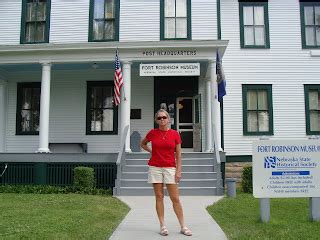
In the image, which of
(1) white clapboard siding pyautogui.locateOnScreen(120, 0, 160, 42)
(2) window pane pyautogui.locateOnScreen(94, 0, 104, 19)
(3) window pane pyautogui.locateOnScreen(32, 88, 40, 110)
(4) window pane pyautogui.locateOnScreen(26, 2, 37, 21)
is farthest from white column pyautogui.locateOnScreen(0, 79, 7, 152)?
(1) white clapboard siding pyautogui.locateOnScreen(120, 0, 160, 42)

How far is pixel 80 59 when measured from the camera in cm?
1430

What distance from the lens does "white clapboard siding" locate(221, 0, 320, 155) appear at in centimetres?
1591

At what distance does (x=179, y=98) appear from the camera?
16438 mm

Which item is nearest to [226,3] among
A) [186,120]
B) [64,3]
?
[186,120]

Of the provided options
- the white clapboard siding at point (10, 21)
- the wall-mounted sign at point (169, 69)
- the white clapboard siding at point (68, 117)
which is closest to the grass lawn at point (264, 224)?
the wall-mounted sign at point (169, 69)

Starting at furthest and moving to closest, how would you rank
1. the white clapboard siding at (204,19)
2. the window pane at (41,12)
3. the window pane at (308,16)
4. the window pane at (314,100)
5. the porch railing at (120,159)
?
the window pane at (308,16), the window pane at (314,100), the window pane at (41,12), the white clapboard siding at (204,19), the porch railing at (120,159)

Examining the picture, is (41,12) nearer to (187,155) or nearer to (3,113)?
(3,113)

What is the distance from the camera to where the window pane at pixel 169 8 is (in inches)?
604

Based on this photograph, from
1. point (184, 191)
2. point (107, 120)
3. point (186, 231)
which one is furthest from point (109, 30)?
point (186, 231)

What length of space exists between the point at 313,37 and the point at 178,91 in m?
5.67

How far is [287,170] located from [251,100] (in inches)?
349

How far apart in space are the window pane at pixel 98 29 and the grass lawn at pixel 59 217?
676cm

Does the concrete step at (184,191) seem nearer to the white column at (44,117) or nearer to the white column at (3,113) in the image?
the white column at (44,117)

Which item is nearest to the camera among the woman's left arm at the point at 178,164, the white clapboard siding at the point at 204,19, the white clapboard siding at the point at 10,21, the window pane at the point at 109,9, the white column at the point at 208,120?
the woman's left arm at the point at 178,164
